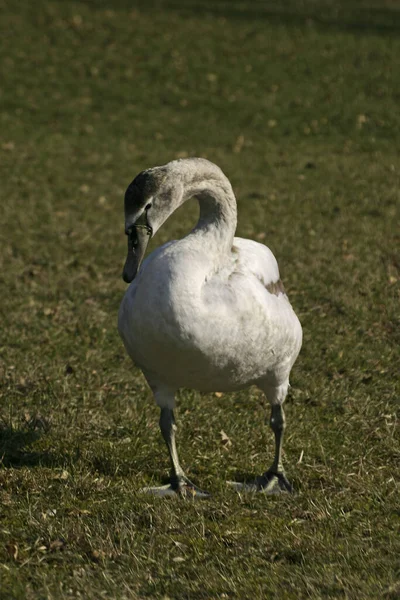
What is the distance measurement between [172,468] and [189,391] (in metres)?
1.58

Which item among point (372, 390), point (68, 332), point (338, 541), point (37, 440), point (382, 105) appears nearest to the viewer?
point (338, 541)

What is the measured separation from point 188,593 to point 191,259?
1.64 m

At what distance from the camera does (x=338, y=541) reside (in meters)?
4.34

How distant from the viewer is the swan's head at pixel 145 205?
14.5 ft

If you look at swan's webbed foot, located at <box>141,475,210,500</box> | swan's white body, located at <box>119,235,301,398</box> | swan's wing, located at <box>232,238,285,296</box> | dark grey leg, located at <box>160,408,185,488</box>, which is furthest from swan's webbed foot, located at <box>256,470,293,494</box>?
swan's wing, located at <box>232,238,285,296</box>

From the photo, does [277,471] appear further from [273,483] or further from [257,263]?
[257,263]

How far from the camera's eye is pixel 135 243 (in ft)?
14.8

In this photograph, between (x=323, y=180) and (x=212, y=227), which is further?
(x=323, y=180)

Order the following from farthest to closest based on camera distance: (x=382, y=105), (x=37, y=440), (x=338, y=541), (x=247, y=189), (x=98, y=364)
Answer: (x=382, y=105)
(x=247, y=189)
(x=98, y=364)
(x=37, y=440)
(x=338, y=541)

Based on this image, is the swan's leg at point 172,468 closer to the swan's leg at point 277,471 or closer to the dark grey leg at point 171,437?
the dark grey leg at point 171,437

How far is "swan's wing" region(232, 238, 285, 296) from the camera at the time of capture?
495 cm

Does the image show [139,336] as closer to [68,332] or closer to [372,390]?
[372,390]

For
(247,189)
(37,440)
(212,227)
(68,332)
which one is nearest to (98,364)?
(68,332)

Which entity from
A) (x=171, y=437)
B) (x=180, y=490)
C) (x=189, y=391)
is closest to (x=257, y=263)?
(x=171, y=437)
